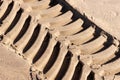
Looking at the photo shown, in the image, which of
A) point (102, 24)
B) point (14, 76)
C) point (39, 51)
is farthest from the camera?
point (102, 24)

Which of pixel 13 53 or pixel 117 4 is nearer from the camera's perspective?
pixel 13 53

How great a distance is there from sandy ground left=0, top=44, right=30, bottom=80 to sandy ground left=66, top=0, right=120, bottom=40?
79 centimetres

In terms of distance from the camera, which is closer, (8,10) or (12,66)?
(12,66)

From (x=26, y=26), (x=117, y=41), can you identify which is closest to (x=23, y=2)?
(x=26, y=26)

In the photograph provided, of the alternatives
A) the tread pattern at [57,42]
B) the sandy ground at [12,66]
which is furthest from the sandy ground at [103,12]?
the sandy ground at [12,66]

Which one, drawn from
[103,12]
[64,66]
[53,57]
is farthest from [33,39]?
[103,12]

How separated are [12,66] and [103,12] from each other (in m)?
1.02

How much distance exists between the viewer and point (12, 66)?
286cm

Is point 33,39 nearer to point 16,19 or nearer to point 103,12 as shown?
point 16,19

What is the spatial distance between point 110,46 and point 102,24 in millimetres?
247

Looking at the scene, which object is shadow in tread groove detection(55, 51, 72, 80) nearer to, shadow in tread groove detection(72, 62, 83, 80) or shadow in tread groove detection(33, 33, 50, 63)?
shadow in tread groove detection(72, 62, 83, 80)

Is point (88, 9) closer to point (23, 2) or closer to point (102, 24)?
point (102, 24)

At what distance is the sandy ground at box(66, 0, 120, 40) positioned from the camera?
3.23 meters

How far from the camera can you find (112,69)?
2920mm
